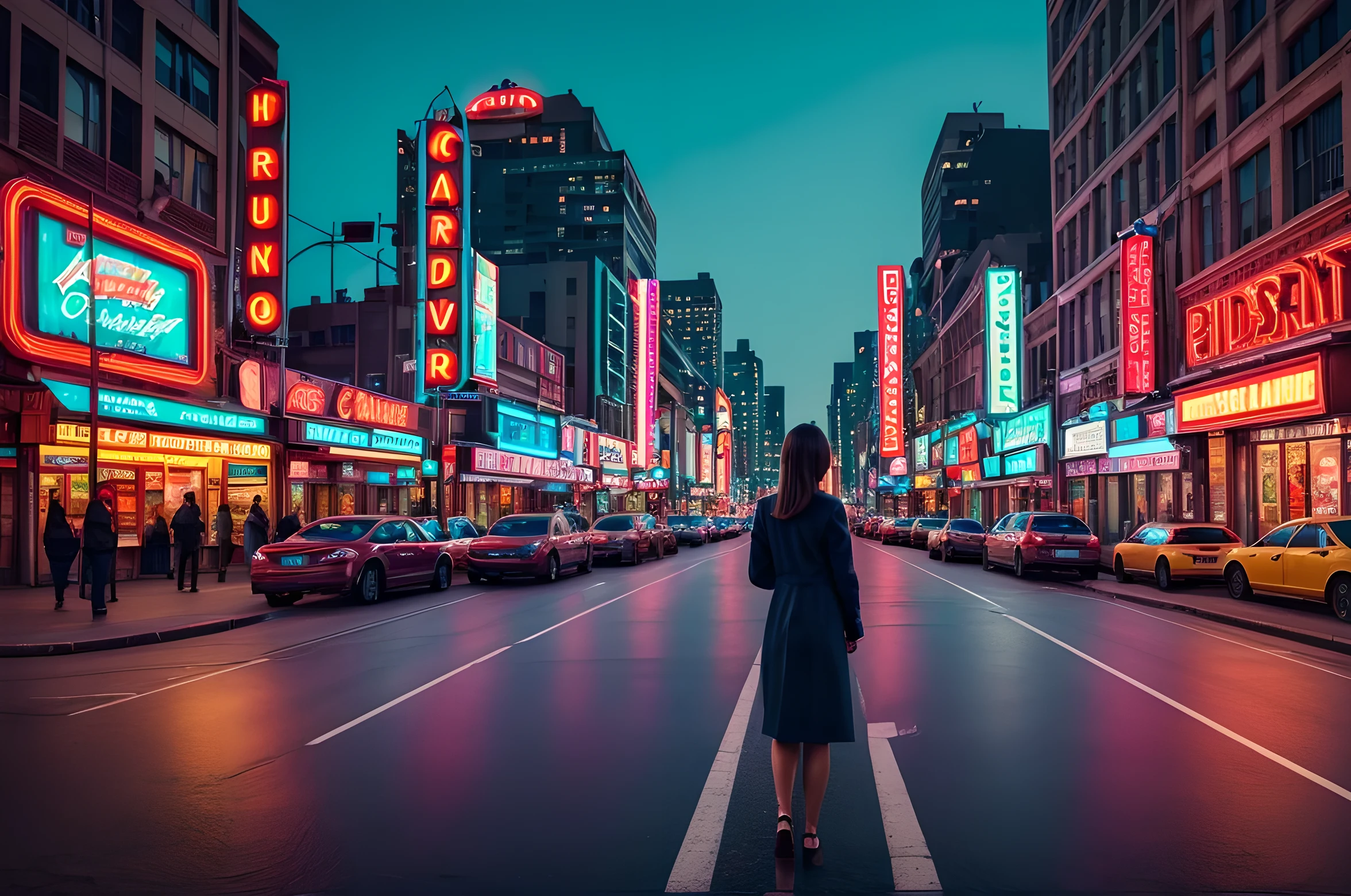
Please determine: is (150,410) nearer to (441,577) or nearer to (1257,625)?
(441,577)

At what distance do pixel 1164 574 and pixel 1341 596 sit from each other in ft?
21.3

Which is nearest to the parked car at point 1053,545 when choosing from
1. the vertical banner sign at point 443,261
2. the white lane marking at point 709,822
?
the white lane marking at point 709,822

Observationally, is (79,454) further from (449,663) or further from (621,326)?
(621,326)

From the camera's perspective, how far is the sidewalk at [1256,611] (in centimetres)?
1351

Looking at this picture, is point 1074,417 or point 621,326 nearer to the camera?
point 1074,417

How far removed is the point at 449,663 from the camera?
11.3 meters

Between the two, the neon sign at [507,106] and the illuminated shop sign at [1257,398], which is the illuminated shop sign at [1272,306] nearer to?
the illuminated shop sign at [1257,398]

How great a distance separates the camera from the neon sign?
67.2 metres

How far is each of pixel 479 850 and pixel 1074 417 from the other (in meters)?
44.1

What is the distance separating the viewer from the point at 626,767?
6758 mm

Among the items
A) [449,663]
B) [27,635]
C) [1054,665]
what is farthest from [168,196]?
[1054,665]

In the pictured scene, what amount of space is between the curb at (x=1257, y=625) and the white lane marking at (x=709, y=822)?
8.74 meters

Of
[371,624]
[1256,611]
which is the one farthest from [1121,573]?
[371,624]

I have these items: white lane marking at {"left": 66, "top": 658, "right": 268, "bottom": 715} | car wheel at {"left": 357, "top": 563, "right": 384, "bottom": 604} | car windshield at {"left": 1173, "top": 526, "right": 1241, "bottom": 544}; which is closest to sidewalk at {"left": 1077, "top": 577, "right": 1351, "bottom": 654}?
car windshield at {"left": 1173, "top": 526, "right": 1241, "bottom": 544}
